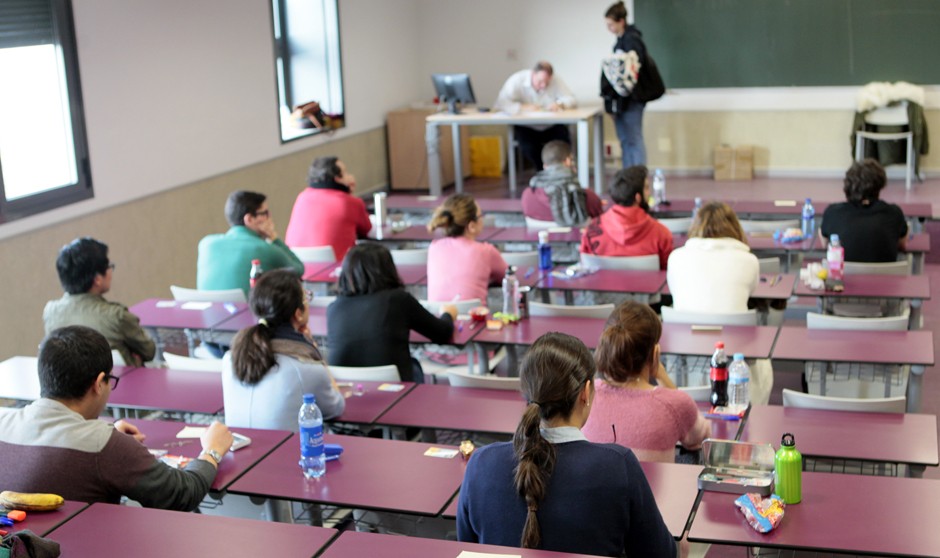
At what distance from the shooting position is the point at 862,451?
141 inches

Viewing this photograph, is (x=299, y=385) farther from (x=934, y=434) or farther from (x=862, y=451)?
(x=934, y=434)

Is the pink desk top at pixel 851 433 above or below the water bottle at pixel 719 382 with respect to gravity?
below

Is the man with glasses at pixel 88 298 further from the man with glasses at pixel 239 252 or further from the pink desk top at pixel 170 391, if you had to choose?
the man with glasses at pixel 239 252

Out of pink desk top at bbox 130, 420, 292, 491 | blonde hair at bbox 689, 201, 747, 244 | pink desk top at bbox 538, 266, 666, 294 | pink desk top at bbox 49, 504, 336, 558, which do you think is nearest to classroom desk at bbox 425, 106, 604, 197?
pink desk top at bbox 538, 266, 666, 294

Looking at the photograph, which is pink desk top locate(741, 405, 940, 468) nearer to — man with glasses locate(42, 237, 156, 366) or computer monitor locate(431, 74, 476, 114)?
man with glasses locate(42, 237, 156, 366)

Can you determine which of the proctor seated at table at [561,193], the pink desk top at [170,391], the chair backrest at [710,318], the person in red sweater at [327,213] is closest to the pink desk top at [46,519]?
the pink desk top at [170,391]

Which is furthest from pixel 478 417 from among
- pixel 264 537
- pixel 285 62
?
pixel 285 62

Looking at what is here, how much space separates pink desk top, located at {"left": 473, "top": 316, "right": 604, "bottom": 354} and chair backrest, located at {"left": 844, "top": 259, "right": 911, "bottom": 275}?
1798 millimetres

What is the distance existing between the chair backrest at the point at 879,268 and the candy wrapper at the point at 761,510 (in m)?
3.43

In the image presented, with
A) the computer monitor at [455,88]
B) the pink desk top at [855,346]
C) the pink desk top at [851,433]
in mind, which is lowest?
the pink desk top at [851,433]

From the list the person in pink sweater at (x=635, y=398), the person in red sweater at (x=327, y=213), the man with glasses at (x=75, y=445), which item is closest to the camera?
the man with glasses at (x=75, y=445)

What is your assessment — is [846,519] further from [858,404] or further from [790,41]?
[790,41]

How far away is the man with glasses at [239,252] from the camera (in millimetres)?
6301

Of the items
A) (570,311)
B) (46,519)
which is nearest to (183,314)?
(570,311)
